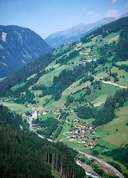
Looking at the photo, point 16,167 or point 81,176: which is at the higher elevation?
point 16,167

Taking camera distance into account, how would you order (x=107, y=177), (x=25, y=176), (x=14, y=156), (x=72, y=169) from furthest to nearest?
(x=107, y=177)
(x=72, y=169)
(x=14, y=156)
(x=25, y=176)

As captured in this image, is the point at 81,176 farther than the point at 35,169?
Yes

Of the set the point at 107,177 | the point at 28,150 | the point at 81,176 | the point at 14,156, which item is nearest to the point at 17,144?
the point at 28,150

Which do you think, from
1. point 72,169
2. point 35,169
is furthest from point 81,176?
point 35,169

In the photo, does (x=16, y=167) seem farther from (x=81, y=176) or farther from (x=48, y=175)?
(x=81, y=176)

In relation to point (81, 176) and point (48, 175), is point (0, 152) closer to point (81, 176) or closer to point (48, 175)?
point (48, 175)

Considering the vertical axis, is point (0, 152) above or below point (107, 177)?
above

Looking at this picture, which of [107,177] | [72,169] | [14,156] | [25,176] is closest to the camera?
[25,176]

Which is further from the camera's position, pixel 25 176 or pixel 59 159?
pixel 59 159

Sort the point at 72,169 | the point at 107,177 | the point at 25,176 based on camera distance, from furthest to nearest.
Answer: the point at 107,177, the point at 72,169, the point at 25,176
